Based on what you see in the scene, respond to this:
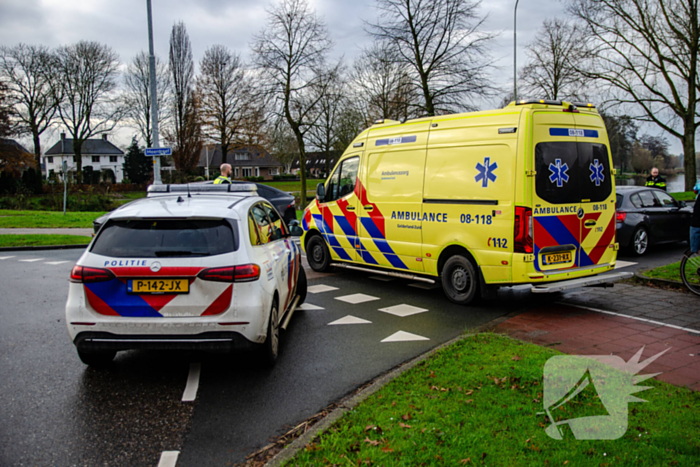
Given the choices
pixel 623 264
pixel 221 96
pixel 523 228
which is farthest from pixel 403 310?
pixel 221 96

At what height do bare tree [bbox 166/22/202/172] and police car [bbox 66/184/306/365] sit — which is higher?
bare tree [bbox 166/22/202/172]

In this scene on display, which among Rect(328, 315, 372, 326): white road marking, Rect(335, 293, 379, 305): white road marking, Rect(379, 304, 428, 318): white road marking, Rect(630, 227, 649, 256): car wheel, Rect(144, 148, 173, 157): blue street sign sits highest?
Rect(144, 148, 173, 157): blue street sign

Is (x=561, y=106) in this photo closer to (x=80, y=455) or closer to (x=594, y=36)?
(x=80, y=455)

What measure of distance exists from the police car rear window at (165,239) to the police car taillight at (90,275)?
17cm

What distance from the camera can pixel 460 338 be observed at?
223 inches

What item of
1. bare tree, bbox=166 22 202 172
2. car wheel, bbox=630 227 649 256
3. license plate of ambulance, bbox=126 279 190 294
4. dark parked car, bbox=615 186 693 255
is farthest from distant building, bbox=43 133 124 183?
license plate of ambulance, bbox=126 279 190 294

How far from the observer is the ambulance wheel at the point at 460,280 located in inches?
282

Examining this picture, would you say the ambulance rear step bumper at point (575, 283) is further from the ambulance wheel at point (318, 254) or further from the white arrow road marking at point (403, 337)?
the ambulance wheel at point (318, 254)

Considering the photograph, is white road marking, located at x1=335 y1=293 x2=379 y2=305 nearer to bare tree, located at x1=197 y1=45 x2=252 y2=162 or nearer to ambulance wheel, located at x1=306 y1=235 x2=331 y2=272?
ambulance wheel, located at x1=306 y1=235 x2=331 y2=272

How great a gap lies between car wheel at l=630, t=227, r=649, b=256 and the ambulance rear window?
492 cm

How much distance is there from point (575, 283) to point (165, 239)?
4900mm

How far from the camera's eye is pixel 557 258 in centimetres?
676

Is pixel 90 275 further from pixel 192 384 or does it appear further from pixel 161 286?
pixel 192 384

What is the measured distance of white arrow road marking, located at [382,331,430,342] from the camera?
5.91 m
